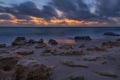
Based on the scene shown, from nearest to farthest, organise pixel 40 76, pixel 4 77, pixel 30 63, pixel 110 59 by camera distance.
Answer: pixel 4 77 < pixel 40 76 < pixel 30 63 < pixel 110 59

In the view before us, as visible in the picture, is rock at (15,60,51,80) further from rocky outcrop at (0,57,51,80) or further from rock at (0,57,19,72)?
rock at (0,57,19,72)

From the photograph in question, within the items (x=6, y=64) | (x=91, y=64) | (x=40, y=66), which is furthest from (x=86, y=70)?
(x=6, y=64)

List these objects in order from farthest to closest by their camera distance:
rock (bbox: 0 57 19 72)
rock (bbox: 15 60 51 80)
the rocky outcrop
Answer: rock (bbox: 0 57 19 72) < rock (bbox: 15 60 51 80) < the rocky outcrop

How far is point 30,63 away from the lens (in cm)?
932

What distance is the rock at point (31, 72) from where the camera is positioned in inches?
339

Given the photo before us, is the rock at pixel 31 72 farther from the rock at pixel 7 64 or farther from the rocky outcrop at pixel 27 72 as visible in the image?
the rock at pixel 7 64

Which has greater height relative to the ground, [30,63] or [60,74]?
[30,63]

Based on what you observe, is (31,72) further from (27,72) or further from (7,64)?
(7,64)

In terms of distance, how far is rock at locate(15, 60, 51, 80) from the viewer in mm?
8617

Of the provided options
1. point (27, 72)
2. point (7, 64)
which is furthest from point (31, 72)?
point (7, 64)

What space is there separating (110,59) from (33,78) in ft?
18.9

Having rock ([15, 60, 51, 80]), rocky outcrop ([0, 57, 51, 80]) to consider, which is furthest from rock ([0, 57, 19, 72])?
rock ([15, 60, 51, 80])

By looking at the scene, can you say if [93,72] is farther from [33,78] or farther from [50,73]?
[33,78]

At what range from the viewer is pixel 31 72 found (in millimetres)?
8688
